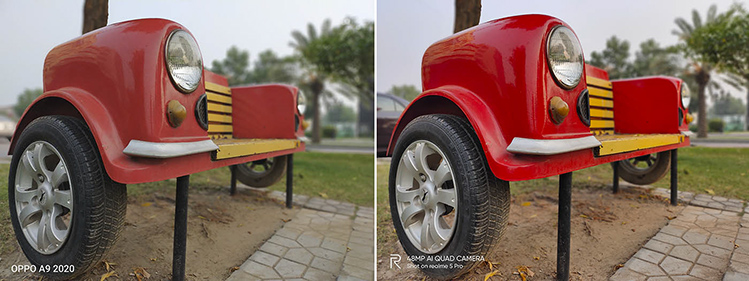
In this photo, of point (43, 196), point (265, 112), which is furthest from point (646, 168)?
point (43, 196)

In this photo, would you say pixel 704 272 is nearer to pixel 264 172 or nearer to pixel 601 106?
pixel 601 106

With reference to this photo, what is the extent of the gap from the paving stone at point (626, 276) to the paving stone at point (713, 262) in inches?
16.4

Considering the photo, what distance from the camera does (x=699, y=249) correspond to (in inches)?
82.0

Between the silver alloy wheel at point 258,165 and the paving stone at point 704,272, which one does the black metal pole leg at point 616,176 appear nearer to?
the paving stone at point 704,272

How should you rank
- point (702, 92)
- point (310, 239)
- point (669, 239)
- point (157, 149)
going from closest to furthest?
point (157, 149)
point (669, 239)
point (310, 239)
point (702, 92)

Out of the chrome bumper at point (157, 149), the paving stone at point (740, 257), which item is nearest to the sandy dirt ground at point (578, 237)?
the paving stone at point (740, 257)

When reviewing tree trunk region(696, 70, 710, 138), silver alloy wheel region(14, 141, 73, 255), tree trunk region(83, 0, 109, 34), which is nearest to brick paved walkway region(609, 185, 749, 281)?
silver alloy wheel region(14, 141, 73, 255)

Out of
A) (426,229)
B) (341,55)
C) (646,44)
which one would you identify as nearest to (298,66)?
(341,55)

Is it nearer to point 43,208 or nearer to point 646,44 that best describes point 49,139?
point 43,208

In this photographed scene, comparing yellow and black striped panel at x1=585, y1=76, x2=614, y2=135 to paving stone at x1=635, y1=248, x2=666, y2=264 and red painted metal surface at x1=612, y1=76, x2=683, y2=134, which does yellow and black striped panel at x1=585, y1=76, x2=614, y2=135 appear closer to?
red painted metal surface at x1=612, y1=76, x2=683, y2=134

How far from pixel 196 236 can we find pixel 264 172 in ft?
4.63

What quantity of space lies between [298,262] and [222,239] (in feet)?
2.23

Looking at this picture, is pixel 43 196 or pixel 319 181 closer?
pixel 43 196

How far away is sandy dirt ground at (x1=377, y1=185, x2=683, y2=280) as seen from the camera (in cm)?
195
